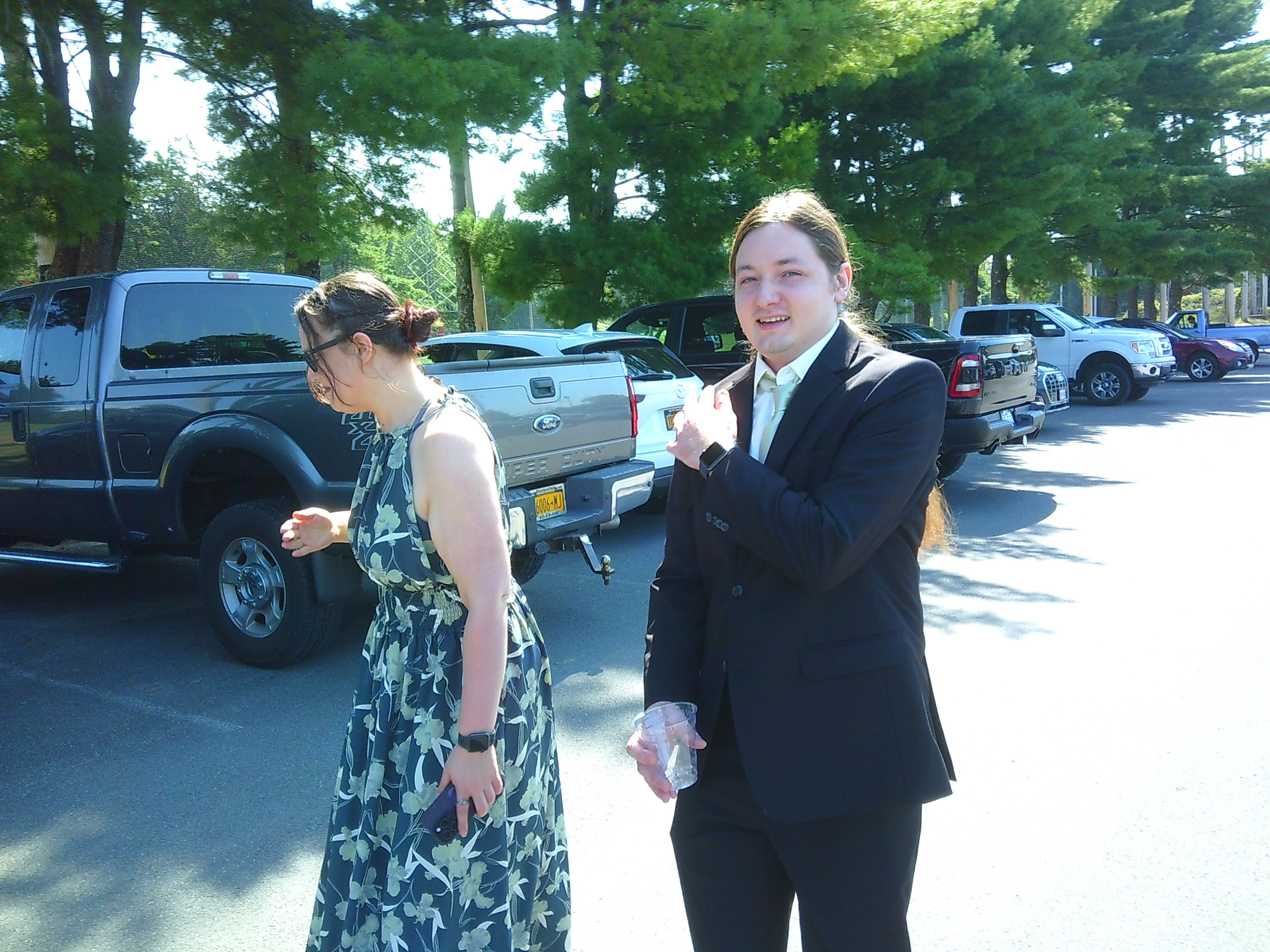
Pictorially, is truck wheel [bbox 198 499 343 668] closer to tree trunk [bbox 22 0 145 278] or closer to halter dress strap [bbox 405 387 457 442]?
halter dress strap [bbox 405 387 457 442]

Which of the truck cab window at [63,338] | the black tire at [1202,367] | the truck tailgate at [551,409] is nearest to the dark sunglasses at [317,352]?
the truck tailgate at [551,409]

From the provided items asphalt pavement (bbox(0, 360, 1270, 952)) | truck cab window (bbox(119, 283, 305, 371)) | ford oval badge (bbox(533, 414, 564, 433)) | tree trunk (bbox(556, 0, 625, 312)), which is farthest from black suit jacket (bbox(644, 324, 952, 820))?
tree trunk (bbox(556, 0, 625, 312))

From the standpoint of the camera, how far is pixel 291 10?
1062 centimetres

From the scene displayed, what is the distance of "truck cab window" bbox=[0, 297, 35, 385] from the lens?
21.3 ft

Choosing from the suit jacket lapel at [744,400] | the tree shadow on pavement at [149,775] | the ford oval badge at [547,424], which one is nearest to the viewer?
the suit jacket lapel at [744,400]

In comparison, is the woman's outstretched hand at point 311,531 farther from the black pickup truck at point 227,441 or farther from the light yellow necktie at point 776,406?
the black pickup truck at point 227,441

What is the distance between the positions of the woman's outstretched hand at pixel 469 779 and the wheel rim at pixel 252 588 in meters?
3.49

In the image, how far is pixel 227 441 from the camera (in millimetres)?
5371

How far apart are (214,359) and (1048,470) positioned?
29.4ft

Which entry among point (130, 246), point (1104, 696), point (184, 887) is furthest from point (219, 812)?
point (130, 246)

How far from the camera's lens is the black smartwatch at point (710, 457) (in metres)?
1.84

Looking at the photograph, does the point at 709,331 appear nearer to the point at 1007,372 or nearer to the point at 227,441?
the point at 1007,372

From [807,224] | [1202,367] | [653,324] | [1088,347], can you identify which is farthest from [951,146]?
[807,224]

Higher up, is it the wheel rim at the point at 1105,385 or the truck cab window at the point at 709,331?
the truck cab window at the point at 709,331
